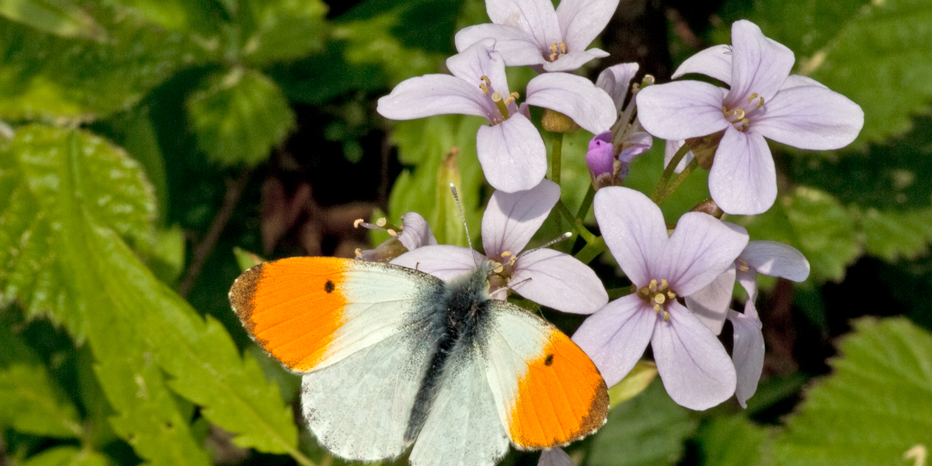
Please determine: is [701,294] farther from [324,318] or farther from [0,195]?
[0,195]

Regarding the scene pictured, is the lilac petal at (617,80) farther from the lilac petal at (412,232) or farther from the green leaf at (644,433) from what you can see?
the green leaf at (644,433)

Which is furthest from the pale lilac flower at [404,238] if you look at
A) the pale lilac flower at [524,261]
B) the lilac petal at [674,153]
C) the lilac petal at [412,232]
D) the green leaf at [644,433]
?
the green leaf at [644,433]

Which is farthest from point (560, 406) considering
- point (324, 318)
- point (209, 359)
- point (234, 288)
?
point (209, 359)

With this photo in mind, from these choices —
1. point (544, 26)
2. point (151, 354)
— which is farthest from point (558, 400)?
point (151, 354)

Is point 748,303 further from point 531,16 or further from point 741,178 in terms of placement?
point 531,16

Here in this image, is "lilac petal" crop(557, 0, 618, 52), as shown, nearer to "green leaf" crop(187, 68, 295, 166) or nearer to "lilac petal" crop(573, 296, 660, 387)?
"lilac petal" crop(573, 296, 660, 387)
